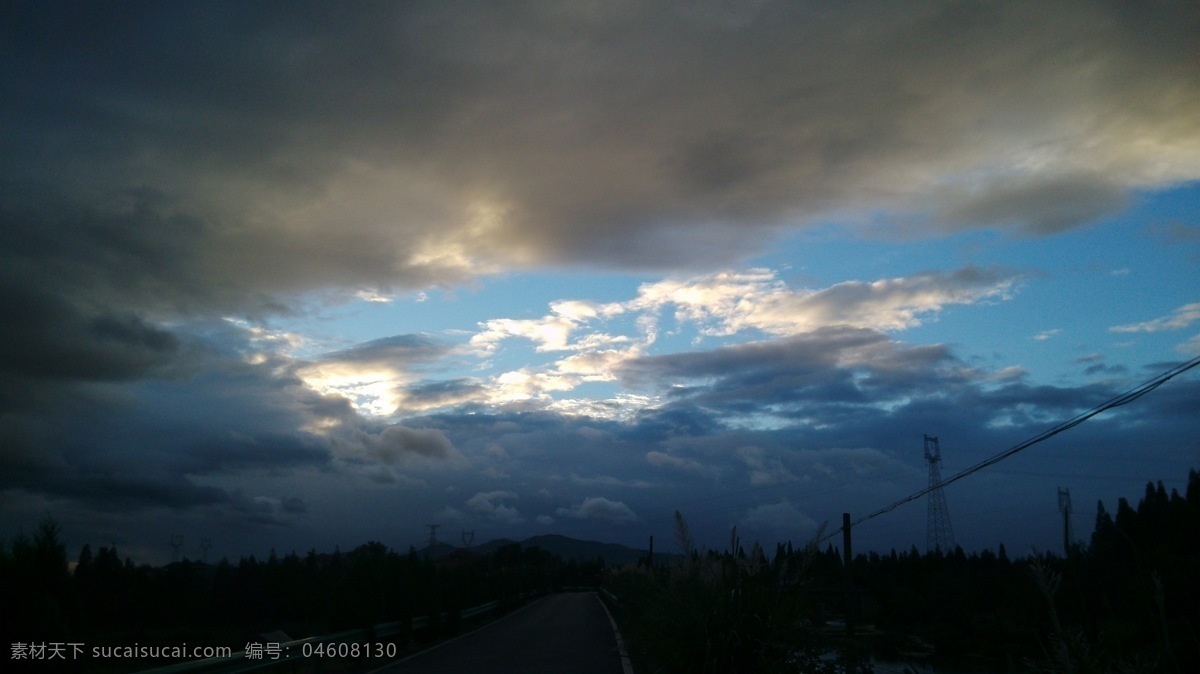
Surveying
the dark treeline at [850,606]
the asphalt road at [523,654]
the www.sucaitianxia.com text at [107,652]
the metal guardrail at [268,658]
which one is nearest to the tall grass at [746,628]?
the dark treeline at [850,606]

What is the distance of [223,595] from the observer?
42094mm

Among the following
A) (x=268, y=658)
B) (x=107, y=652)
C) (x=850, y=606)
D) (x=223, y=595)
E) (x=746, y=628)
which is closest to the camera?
(x=746, y=628)

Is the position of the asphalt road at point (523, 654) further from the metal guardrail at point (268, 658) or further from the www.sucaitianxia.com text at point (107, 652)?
the www.sucaitianxia.com text at point (107, 652)

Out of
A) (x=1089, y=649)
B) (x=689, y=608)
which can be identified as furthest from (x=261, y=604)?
(x=1089, y=649)

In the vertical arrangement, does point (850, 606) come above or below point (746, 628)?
below

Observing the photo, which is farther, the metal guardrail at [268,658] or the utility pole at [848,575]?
the utility pole at [848,575]

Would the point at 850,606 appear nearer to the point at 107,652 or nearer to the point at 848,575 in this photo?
the point at 848,575

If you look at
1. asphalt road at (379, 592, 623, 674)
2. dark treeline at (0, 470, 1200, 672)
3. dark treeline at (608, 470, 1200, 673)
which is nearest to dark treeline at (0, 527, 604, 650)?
dark treeline at (0, 470, 1200, 672)

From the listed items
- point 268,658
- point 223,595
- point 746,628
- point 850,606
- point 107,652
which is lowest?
point 223,595

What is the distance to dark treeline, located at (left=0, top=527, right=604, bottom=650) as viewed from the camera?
374 inches

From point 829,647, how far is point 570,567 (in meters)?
136

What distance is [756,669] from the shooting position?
268 inches

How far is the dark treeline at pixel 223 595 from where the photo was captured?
9492mm

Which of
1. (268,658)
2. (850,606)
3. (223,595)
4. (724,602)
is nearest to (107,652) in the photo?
(268,658)
